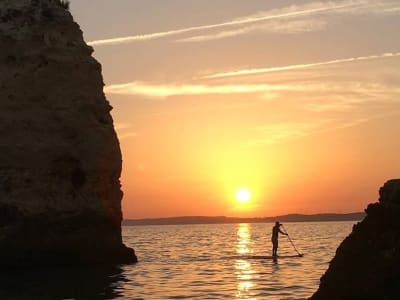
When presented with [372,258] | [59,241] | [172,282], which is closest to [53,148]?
[59,241]

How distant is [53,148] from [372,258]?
24175mm

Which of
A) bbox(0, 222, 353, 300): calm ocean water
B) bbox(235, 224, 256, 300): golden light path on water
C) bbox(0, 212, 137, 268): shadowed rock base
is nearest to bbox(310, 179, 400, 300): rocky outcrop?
bbox(0, 222, 353, 300): calm ocean water

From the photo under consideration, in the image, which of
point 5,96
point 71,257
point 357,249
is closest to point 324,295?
point 357,249

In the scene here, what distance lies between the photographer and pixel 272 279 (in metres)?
25.0

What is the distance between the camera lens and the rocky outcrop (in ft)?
29.4

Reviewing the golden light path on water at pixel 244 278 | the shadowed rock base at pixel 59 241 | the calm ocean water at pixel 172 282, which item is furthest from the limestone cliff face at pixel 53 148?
the golden light path on water at pixel 244 278

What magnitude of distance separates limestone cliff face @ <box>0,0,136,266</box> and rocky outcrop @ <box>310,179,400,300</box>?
890 inches

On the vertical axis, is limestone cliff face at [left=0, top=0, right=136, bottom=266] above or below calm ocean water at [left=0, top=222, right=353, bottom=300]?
above

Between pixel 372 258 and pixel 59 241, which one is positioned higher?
pixel 372 258

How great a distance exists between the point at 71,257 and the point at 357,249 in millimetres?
23251

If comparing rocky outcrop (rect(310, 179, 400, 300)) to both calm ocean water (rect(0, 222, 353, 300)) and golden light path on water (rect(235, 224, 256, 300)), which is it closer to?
calm ocean water (rect(0, 222, 353, 300))

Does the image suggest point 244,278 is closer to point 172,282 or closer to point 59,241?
point 172,282

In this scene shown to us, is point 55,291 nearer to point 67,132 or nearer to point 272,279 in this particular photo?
point 272,279

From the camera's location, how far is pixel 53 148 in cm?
3112
